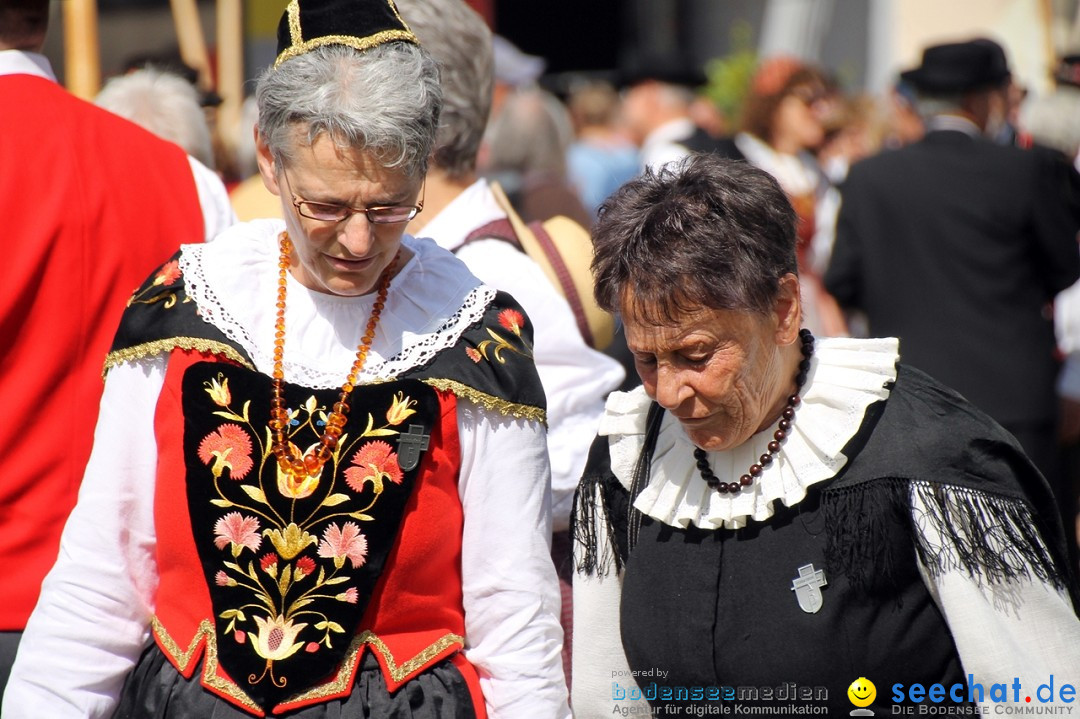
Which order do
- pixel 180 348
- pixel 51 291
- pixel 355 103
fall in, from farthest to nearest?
pixel 51 291, pixel 180 348, pixel 355 103

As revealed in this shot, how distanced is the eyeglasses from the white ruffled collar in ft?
2.08

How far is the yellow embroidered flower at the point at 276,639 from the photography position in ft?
6.82

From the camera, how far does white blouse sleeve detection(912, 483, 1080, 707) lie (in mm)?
2088

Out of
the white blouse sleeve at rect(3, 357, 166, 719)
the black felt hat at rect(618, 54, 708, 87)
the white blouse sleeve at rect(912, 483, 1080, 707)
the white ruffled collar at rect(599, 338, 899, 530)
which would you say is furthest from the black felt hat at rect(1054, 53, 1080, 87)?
the white blouse sleeve at rect(3, 357, 166, 719)

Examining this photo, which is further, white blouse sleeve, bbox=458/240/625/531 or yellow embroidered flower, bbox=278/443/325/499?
white blouse sleeve, bbox=458/240/625/531

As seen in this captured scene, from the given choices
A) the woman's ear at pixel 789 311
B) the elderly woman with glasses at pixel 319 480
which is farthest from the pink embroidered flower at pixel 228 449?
the woman's ear at pixel 789 311

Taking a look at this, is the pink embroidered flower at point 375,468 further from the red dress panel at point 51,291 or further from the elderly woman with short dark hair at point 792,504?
the red dress panel at point 51,291

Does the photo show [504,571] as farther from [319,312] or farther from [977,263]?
[977,263]

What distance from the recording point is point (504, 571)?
2158 millimetres

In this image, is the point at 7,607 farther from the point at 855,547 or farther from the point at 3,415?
the point at 855,547

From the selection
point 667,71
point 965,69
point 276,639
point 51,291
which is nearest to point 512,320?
point 276,639

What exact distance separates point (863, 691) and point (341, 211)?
3.79 feet

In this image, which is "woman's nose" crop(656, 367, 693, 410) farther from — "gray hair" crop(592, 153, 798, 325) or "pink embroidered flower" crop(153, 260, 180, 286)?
"pink embroidered flower" crop(153, 260, 180, 286)

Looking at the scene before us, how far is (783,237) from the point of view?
2.21 metres
